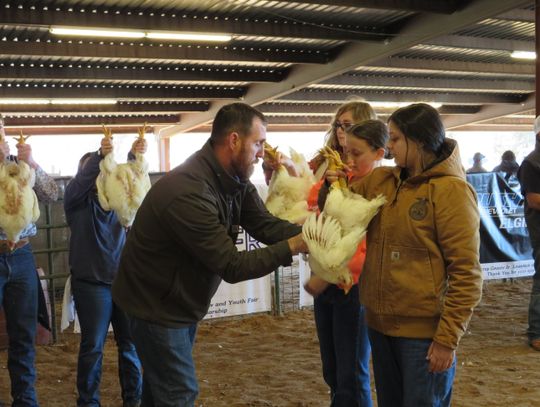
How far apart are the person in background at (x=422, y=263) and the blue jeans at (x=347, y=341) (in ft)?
1.31

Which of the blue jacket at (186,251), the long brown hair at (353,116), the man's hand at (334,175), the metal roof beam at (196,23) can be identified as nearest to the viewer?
the blue jacket at (186,251)

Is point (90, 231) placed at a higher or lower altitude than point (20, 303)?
higher

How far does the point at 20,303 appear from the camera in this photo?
11.8ft

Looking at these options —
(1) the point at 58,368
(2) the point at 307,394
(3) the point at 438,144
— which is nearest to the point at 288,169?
(3) the point at 438,144

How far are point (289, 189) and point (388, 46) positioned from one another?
24.5 ft

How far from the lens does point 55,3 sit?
7.53 metres

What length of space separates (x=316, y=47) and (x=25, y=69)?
16.9 feet

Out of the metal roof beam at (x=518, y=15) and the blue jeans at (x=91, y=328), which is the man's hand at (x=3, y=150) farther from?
the metal roof beam at (x=518, y=15)

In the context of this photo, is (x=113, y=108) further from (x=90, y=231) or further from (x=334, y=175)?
(x=334, y=175)

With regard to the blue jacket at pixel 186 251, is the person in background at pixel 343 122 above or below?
above

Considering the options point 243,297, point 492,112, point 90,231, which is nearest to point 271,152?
point 90,231

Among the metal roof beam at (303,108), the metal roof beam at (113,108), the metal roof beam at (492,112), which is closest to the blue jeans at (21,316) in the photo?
the metal roof beam at (113,108)

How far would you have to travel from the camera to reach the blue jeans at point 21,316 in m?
3.58

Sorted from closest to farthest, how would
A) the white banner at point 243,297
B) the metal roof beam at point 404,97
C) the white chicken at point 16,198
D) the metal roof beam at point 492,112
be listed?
the white chicken at point 16,198 < the white banner at point 243,297 < the metal roof beam at point 404,97 < the metal roof beam at point 492,112
